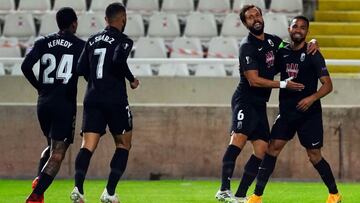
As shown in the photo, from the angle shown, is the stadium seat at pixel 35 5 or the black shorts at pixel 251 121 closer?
the black shorts at pixel 251 121

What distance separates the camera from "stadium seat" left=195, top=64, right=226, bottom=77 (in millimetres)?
20500

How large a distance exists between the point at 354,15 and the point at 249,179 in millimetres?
10170

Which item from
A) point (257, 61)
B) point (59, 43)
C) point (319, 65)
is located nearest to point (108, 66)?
point (59, 43)

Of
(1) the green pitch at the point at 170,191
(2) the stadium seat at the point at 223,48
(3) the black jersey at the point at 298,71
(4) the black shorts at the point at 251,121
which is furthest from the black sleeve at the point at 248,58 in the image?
(2) the stadium seat at the point at 223,48

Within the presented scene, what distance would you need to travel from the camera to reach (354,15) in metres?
23.3

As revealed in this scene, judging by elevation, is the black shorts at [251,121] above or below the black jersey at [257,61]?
below

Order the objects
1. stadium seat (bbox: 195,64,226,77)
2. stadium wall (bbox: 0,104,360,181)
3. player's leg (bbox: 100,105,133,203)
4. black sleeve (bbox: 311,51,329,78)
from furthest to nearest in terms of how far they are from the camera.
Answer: stadium seat (bbox: 195,64,226,77)
stadium wall (bbox: 0,104,360,181)
black sleeve (bbox: 311,51,329,78)
player's leg (bbox: 100,105,133,203)

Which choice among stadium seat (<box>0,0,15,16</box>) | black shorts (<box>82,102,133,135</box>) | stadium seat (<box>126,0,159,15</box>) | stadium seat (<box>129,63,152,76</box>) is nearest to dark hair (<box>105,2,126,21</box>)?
black shorts (<box>82,102,133,135</box>)

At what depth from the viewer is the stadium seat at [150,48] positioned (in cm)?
2130

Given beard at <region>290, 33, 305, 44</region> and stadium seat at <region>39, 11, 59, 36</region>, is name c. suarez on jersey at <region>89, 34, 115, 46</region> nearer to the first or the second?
beard at <region>290, 33, 305, 44</region>

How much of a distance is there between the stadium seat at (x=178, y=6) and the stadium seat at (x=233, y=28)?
1064 mm

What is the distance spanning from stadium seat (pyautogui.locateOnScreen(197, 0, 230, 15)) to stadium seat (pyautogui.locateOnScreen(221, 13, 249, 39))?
32.5 inches

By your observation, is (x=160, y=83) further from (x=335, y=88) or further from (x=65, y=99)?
(x=65, y=99)

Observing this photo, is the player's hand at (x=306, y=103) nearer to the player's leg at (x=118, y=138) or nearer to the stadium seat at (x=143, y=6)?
the player's leg at (x=118, y=138)
